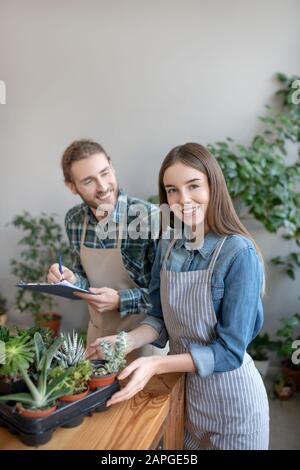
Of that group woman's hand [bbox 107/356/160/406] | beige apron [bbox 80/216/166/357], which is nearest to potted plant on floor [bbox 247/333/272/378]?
beige apron [bbox 80/216/166/357]

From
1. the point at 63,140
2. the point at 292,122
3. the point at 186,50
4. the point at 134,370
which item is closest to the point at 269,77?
the point at 292,122

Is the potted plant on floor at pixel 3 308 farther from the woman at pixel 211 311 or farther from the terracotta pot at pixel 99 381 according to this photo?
the terracotta pot at pixel 99 381

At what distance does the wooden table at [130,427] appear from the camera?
930mm

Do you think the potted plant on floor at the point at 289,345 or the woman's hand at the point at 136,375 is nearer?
the woman's hand at the point at 136,375

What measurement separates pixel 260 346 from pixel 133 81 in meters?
2.03

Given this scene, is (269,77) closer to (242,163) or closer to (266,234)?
(242,163)

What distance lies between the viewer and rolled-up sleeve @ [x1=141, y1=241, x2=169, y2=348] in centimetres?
144

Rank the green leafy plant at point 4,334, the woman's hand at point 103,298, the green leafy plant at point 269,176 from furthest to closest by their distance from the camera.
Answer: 1. the green leafy plant at point 269,176
2. the woman's hand at point 103,298
3. the green leafy plant at point 4,334

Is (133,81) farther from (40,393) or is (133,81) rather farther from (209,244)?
(40,393)

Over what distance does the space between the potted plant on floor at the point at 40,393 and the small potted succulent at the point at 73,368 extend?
17mm

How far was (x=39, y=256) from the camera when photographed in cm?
345

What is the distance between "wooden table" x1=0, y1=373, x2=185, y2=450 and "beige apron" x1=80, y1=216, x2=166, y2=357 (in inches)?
24.4

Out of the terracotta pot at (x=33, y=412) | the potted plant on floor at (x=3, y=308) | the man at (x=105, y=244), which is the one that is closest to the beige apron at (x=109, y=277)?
the man at (x=105, y=244)

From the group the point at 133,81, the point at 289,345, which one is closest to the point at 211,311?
the point at 289,345
